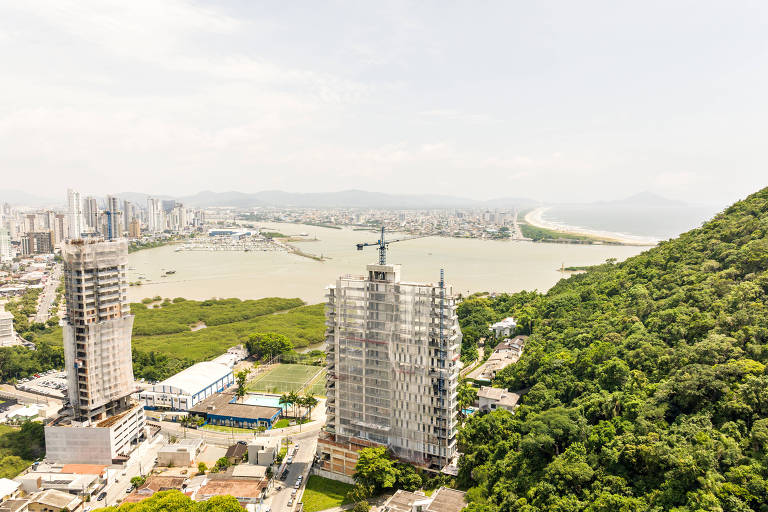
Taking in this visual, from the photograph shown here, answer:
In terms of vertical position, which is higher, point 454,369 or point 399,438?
point 454,369

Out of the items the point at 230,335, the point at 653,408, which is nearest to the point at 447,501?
the point at 653,408

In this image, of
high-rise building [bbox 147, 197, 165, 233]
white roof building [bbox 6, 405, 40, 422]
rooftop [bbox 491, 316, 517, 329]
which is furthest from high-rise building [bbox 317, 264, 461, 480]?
high-rise building [bbox 147, 197, 165, 233]

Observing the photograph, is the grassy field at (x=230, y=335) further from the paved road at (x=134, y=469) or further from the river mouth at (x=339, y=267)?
the paved road at (x=134, y=469)

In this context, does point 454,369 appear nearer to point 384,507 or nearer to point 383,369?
point 383,369

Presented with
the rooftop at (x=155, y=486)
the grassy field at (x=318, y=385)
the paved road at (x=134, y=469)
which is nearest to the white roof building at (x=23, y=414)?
the paved road at (x=134, y=469)

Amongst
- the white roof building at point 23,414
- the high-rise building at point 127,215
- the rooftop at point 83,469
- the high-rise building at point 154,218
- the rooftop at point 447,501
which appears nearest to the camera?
the rooftop at point 447,501

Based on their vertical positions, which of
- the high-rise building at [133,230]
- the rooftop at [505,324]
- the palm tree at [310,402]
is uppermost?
the high-rise building at [133,230]

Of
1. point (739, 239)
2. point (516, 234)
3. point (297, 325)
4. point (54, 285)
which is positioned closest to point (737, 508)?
point (739, 239)
